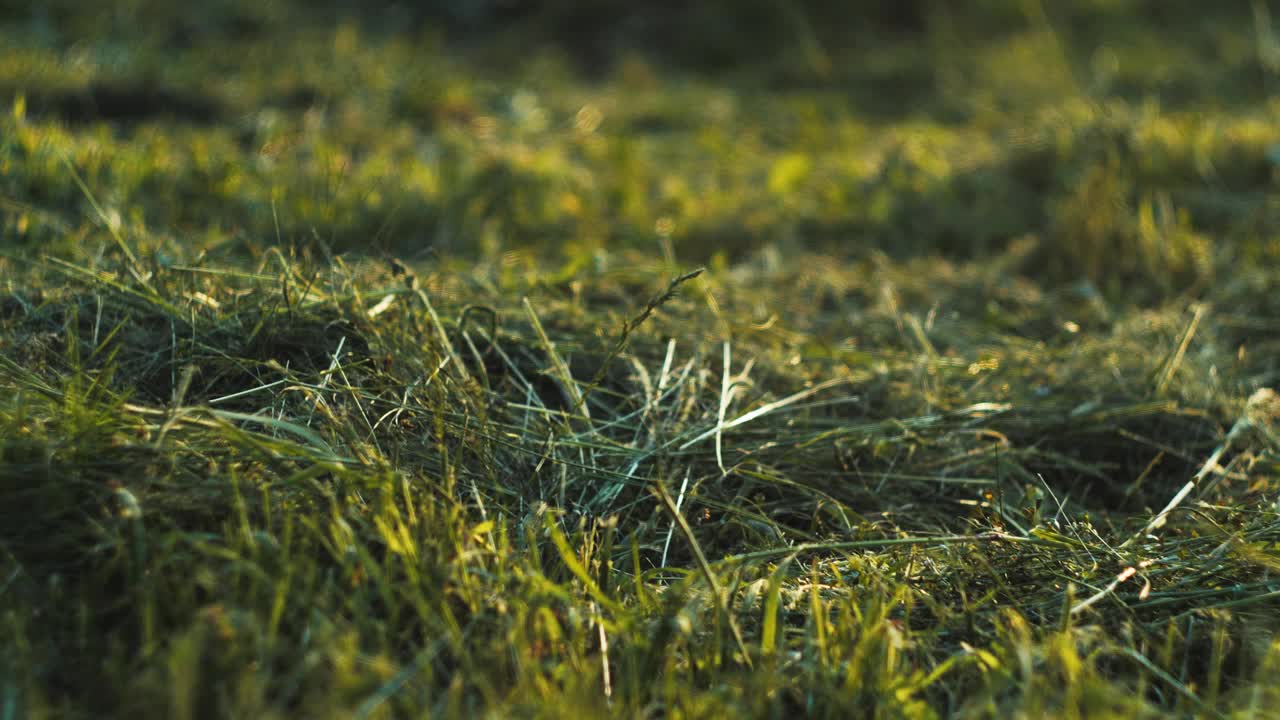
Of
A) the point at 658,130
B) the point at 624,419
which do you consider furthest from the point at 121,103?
the point at 624,419

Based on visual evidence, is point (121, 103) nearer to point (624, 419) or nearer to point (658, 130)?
point (658, 130)

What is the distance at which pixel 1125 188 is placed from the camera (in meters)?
3.20

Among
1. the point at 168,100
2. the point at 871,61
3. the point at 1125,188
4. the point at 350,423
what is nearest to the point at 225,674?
the point at 350,423

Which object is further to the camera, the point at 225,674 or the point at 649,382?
the point at 649,382

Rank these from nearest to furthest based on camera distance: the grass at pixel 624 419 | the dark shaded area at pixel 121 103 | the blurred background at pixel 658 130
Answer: the grass at pixel 624 419 < the blurred background at pixel 658 130 < the dark shaded area at pixel 121 103

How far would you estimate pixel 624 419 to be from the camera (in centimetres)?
170

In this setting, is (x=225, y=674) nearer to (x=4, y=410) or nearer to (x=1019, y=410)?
(x=4, y=410)

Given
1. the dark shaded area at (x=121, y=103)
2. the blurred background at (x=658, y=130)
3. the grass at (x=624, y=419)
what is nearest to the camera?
the grass at (x=624, y=419)

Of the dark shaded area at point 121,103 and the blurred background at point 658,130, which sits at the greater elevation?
the dark shaded area at point 121,103

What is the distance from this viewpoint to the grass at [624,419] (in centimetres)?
115

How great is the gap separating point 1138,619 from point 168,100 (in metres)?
4.03

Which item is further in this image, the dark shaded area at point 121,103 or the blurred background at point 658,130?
the dark shaded area at point 121,103

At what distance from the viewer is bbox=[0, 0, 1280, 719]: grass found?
3.76 ft

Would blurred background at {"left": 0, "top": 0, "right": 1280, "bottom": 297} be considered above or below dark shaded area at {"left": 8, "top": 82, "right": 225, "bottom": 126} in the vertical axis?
below
